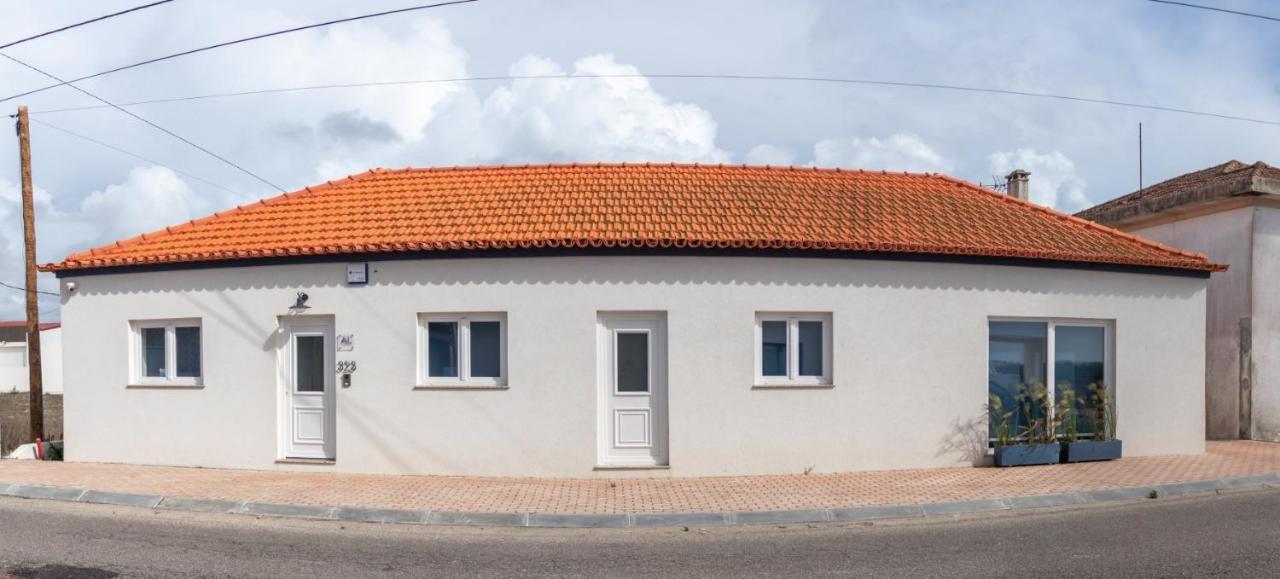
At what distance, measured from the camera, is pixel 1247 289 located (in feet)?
47.0

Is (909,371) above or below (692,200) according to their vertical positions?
below

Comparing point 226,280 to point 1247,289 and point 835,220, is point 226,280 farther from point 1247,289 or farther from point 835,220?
point 1247,289

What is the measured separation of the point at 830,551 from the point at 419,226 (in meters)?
7.12

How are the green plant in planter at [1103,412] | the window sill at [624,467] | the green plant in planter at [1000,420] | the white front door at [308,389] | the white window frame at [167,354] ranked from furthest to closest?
the green plant in planter at [1103,412] < the white window frame at [167,354] < the green plant in planter at [1000,420] < the white front door at [308,389] < the window sill at [624,467]

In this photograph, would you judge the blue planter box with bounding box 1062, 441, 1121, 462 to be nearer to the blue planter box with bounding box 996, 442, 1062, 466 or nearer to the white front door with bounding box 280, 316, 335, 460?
the blue planter box with bounding box 996, 442, 1062, 466

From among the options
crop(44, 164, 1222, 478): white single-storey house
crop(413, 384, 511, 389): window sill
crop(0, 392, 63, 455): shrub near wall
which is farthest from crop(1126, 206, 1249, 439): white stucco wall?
crop(0, 392, 63, 455): shrub near wall

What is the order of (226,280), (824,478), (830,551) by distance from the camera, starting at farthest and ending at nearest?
(226,280)
(824,478)
(830,551)

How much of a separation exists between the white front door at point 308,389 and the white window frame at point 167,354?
124 centimetres

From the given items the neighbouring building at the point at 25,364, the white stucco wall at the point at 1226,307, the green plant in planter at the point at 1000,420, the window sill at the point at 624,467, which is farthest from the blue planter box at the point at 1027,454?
the neighbouring building at the point at 25,364

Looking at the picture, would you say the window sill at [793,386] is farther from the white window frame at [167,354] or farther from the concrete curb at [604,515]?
the white window frame at [167,354]

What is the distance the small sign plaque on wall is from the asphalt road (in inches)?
135

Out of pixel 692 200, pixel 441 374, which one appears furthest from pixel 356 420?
pixel 692 200

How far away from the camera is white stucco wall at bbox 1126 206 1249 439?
14398 mm

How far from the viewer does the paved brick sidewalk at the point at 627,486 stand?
9.38m
